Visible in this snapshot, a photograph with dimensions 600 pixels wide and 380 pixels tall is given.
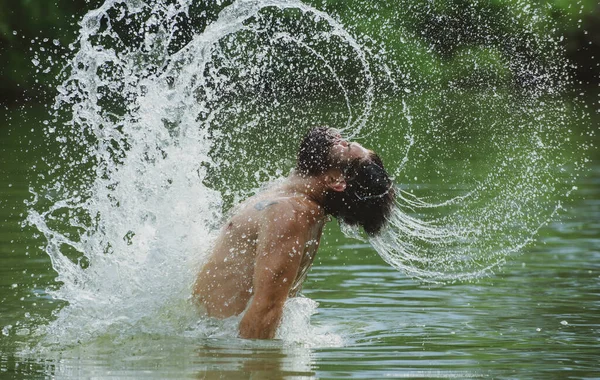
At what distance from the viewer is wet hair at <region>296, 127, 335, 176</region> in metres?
7.10

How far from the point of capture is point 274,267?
6.85 m

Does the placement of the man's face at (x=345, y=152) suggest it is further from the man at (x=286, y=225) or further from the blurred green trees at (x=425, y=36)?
the blurred green trees at (x=425, y=36)

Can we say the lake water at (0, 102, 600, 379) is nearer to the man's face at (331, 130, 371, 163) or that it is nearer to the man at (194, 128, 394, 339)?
the man at (194, 128, 394, 339)

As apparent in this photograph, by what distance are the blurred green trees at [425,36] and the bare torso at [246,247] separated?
78.9 feet

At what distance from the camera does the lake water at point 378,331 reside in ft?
21.9

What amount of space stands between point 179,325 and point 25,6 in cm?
2918

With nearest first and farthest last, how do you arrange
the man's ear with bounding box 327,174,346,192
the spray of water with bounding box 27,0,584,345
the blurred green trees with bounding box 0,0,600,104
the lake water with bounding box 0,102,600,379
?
the lake water with bounding box 0,102,600,379
the man's ear with bounding box 327,174,346,192
the spray of water with bounding box 27,0,584,345
the blurred green trees with bounding box 0,0,600,104

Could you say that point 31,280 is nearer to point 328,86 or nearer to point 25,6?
point 328,86

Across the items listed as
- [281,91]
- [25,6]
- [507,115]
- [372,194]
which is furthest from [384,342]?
[25,6]

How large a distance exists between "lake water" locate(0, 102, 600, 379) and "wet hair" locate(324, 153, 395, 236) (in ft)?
2.28

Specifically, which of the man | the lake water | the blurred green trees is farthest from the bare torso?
the blurred green trees

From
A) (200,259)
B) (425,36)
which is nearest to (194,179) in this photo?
(200,259)

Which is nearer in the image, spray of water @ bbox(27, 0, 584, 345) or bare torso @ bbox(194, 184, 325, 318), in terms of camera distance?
bare torso @ bbox(194, 184, 325, 318)

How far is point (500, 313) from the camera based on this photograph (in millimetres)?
8398
